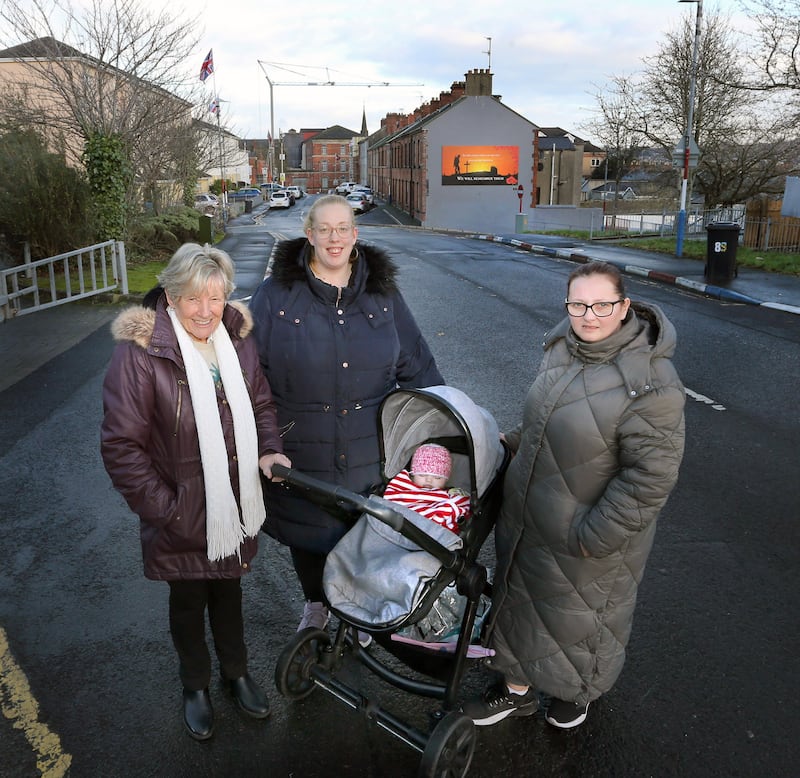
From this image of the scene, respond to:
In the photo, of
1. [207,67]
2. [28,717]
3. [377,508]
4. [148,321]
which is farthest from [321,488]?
[207,67]

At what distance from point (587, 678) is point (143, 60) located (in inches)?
785

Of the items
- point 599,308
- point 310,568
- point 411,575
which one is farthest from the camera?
point 310,568

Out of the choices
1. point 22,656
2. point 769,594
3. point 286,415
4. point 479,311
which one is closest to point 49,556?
point 22,656

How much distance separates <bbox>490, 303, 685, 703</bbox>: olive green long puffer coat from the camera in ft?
8.27

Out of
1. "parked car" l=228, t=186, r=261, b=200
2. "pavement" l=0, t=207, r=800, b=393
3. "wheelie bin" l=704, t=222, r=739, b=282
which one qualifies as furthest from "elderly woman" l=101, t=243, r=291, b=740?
"parked car" l=228, t=186, r=261, b=200

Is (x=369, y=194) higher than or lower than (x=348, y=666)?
higher

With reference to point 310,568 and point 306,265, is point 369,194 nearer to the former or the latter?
point 306,265

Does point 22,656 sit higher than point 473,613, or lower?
lower

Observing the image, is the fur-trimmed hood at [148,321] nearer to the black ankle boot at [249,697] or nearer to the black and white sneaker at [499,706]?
the black ankle boot at [249,697]

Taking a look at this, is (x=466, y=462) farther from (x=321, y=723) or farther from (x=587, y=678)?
(x=321, y=723)

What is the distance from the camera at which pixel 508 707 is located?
3.06 metres

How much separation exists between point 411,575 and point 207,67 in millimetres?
28991

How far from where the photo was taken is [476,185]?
53.8 m

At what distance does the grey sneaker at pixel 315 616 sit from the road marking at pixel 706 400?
5205mm
